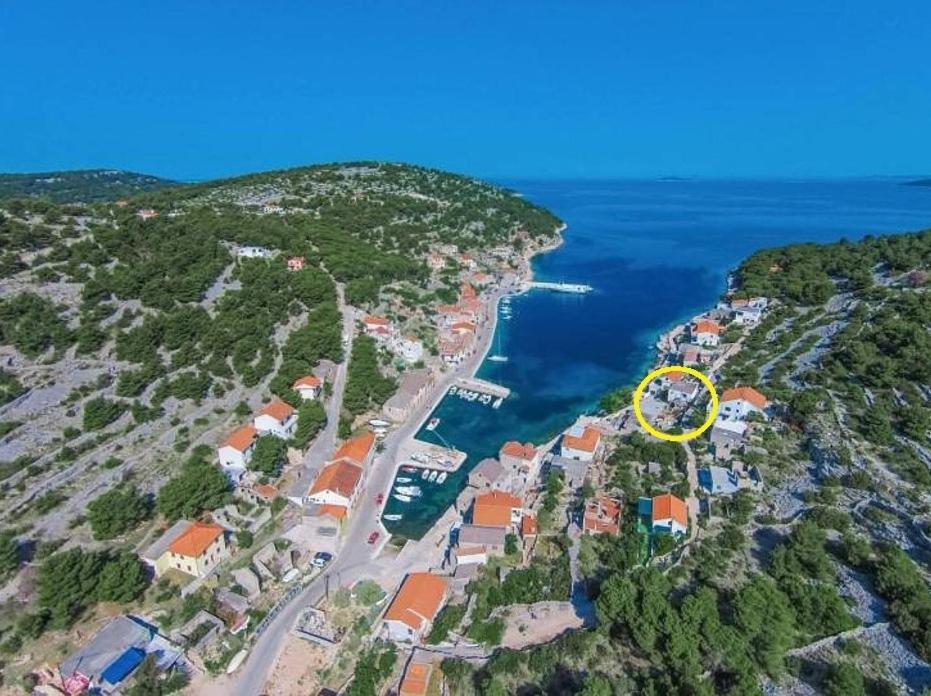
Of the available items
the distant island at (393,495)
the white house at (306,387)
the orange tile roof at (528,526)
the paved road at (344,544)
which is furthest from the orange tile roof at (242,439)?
the orange tile roof at (528,526)

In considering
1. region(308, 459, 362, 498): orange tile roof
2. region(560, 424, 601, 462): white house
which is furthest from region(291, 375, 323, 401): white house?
region(560, 424, 601, 462): white house

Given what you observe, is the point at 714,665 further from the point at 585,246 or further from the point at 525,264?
the point at 585,246

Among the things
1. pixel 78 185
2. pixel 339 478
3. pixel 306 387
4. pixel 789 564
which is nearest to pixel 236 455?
pixel 339 478

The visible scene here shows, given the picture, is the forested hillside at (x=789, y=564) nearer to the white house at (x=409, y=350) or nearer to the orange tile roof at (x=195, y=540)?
the orange tile roof at (x=195, y=540)

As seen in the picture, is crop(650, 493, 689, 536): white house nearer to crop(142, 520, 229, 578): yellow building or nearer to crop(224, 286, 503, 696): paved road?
crop(224, 286, 503, 696): paved road

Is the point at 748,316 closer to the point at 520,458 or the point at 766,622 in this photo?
the point at 520,458

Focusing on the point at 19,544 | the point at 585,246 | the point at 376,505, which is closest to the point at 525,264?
the point at 585,246
